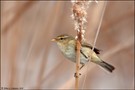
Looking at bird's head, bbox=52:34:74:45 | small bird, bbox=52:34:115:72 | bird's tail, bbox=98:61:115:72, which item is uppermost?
bird's head, bbox=52:34:74:45

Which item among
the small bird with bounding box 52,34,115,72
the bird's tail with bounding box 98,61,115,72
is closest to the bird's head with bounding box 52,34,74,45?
the small bird with bounding box 52,34,115,72

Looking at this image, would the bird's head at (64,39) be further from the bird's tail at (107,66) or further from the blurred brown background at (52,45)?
the bird's tail at (107,66)

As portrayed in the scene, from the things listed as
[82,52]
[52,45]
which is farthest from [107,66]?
[52,45]

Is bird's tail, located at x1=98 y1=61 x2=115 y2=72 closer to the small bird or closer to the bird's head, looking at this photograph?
the small bird

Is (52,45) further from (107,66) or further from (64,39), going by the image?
(107,66)

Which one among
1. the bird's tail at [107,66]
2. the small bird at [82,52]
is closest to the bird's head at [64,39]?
the small bird at [82,52]

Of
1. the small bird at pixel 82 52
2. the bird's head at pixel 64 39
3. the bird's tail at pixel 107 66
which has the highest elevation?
the bird's head at pixel 64 39

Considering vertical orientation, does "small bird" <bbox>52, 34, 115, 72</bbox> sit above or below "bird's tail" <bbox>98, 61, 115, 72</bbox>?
above

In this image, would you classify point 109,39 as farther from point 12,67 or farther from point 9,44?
point 12,67

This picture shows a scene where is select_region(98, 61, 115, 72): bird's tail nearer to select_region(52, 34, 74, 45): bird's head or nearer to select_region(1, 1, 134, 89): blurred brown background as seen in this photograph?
select_region(1, 1, 134, 89): blurred brown background

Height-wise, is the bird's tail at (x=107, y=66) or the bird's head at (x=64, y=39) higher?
the bird's head at (x=64, y=39)
